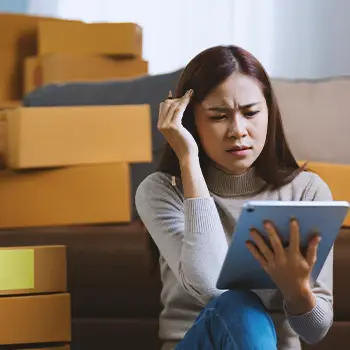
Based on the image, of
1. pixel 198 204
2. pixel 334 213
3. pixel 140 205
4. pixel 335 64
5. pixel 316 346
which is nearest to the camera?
pixel 334 213

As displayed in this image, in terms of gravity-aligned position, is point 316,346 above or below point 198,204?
below

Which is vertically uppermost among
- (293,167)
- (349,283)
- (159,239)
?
(293,167)

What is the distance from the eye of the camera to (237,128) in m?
1.15

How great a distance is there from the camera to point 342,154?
191 cm

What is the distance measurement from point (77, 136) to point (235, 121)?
0.69 metres

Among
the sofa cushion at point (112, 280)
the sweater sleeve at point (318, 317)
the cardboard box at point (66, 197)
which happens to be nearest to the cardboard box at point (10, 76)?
the cardboard box at point (66, 197)

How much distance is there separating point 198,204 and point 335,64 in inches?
60.8

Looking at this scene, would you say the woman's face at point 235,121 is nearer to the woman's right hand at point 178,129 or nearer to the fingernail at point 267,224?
the woman's right hand at point 178,129

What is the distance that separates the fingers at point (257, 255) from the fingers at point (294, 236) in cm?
4

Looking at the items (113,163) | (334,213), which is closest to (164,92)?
(113,163)

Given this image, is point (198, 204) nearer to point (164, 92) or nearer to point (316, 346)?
point (316, 346)

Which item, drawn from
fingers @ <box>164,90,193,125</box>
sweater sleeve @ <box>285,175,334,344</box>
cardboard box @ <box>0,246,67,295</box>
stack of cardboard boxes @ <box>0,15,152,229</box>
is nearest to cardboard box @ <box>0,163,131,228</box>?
stack of cardboard boxes @ <box>0,15,152,229</box>

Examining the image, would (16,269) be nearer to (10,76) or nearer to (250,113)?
(250,113)

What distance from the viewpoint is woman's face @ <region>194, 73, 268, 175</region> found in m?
1.16
